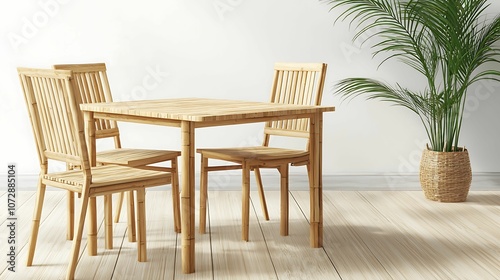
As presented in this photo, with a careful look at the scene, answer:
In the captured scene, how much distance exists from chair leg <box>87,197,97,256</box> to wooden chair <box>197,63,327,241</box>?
0.62m

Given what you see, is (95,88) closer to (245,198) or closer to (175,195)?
(175,195)

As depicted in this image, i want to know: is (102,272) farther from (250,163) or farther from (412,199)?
(412,199)

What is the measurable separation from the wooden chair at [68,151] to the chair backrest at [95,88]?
28.9 inches

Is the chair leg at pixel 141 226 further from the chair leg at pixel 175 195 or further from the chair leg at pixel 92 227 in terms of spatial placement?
the chair leg at pixel 175 195

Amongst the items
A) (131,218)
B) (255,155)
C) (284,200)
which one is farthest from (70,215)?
(284,200)

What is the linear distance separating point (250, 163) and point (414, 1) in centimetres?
191

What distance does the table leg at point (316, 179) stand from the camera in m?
3.57

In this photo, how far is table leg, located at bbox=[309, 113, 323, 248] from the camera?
3566 mm

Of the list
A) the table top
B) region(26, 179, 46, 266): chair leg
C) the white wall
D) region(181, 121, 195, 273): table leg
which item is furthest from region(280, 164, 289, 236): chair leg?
the white wall

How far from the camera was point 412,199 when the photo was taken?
4824 mm

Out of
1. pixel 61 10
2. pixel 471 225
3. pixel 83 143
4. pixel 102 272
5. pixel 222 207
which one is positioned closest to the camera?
pixel 83 143

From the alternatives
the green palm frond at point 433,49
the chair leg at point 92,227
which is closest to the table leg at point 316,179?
the chair leg at point 92,227

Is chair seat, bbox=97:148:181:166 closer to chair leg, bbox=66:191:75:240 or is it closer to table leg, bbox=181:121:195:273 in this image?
chair leg, bbox=66:191:75:240

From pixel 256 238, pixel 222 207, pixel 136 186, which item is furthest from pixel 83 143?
pixel 222 207
